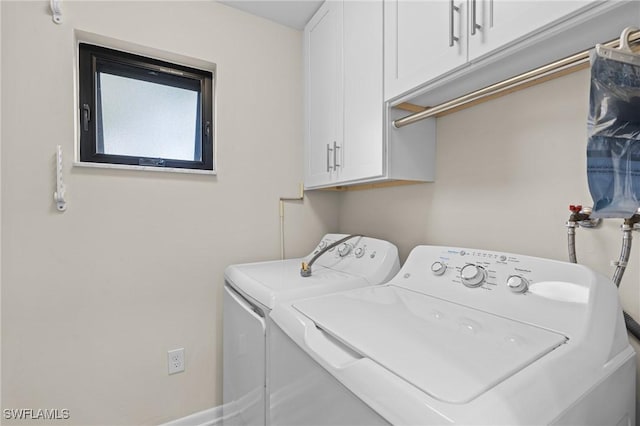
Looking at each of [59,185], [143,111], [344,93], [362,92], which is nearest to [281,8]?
[344,93]

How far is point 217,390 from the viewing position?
1697 mm

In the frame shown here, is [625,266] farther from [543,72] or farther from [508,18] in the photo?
[508,18]

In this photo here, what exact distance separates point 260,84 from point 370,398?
1767 mm

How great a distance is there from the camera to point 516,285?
0.86 meters

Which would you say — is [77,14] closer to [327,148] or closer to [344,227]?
[327,148]

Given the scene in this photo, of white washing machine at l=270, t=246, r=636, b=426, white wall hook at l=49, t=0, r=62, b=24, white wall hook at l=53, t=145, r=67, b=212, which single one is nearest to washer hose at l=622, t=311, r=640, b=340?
white washing machine at l=270, t=246, r=636, b=426

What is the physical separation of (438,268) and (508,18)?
79 centimetres

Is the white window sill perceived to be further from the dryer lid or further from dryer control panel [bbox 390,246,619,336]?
dryer control panel [bbox 390,246,619,336]

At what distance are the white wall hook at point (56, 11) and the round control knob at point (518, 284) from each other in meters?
2.10

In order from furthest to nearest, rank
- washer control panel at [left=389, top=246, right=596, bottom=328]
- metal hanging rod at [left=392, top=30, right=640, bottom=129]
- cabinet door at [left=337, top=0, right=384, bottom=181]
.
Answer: cabinet door at [left=337, top=0, right=384, bottom=181]
washer control panel at [left=389, top=246, right=596, bottom=328]
metal hanging rod at [left=392, top=30, right=640, bottom=129]

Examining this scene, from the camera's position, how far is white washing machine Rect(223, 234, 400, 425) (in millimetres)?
1092

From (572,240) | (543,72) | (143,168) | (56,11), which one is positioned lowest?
(572,240)

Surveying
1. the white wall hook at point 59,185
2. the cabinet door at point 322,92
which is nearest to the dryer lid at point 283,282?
the cabinet door at point 322,92

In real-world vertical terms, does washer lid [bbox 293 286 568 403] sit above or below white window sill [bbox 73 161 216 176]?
below
